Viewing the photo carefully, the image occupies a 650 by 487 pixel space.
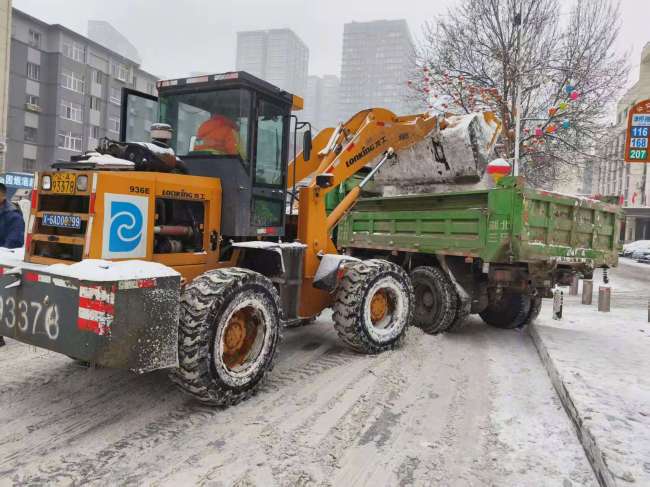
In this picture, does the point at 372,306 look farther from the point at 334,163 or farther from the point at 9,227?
the point at 9,227

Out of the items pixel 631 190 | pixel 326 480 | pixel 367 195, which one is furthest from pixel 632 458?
pixel 631 190

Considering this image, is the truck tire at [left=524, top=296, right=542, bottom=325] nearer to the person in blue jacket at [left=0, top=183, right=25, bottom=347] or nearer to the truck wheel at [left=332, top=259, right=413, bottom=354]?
the truck wheel at [left=332, top=259, right=413, bottom=354]

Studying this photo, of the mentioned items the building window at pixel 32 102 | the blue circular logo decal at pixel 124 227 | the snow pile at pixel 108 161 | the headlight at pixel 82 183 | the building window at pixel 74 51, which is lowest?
the blue circular logo decal at pixel 124 227

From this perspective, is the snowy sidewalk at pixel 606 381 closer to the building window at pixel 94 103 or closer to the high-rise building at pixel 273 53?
the building window at pixel 94 103

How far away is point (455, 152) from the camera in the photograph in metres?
7.33

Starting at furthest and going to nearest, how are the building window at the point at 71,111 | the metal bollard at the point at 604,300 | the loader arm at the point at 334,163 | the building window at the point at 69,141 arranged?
1. the building window at the point at 71,111
2. the building window at the point at 69,141
3. the metal bollard at the point at 604,300
4. the loader arm at the point at 334,163

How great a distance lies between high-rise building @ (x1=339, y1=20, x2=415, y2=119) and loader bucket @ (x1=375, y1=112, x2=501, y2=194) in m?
95.3

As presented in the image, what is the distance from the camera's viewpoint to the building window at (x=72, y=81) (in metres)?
39.0

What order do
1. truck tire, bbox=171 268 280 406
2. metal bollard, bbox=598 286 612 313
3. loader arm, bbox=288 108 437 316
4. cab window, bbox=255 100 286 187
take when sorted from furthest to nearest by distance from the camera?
metal bollard, bbox=598 286 612 313
loader arm, bbox=288 108 437 316
cab window, bbox=255 100 286 187
truck tire, bbox=171 268 280 406

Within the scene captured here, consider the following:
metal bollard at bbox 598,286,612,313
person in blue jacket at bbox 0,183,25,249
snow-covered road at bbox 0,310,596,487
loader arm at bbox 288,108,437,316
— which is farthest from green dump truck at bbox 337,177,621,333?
person in blue jacket at bbox 0,183,25,249

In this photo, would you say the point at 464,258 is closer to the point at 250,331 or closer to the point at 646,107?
the point at 250,331

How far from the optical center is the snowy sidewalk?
3089mm

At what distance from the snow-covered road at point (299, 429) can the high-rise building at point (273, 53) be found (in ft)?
369

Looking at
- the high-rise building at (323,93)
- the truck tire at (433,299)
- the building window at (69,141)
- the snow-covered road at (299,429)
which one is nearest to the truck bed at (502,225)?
the truck tire at (433,299)
